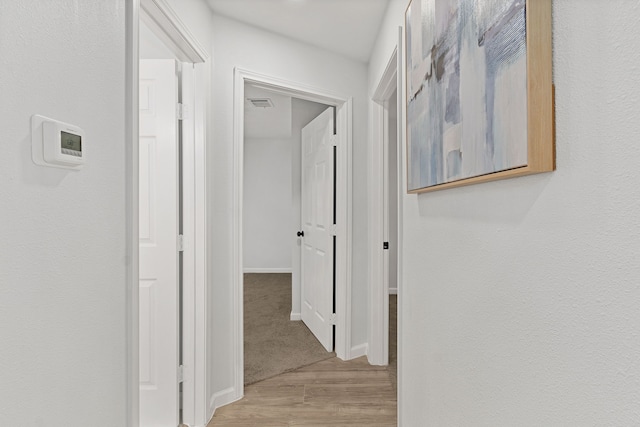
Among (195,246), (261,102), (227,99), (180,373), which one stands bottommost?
(180,373)

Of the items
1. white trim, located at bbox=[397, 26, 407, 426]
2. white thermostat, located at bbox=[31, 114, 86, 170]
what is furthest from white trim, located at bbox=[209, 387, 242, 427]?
white thermostat, located at bbox=[31, 114, 86, 170]

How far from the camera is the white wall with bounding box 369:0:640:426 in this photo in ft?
1.74

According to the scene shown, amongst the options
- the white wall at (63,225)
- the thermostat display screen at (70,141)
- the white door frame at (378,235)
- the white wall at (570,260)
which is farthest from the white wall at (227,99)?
the white wall at (570,260)

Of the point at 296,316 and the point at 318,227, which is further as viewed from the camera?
the point at 296,316

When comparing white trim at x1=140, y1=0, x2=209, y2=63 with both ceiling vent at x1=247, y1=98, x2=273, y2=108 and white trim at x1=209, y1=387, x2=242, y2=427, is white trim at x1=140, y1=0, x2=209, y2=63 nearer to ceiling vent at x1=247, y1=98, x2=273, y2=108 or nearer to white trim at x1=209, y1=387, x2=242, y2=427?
white trim at x1=209, y1=387, x2=242, y2=427

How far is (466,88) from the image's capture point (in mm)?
1002

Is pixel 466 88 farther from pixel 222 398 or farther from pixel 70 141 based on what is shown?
pixel 222 398

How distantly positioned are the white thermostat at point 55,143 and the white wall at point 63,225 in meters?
0.02

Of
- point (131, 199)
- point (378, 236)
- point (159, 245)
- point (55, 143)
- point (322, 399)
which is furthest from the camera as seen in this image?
point (378, 236)

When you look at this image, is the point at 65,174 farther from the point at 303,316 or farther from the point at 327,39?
the point at 303,316

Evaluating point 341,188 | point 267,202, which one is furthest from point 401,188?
point 267,202

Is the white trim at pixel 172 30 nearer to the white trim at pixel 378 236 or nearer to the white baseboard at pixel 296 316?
the white trim at pixel 378 236

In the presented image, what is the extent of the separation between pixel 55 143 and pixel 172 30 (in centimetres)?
112

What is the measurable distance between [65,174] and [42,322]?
376 millimetres
